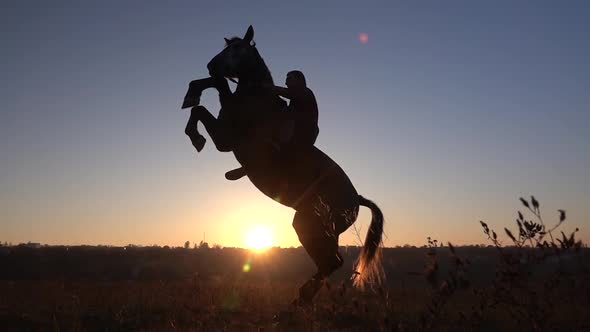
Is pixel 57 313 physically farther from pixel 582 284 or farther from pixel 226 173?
pixel 582 284

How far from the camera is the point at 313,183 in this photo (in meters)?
6.89

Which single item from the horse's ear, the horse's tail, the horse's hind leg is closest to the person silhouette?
the horse's ear

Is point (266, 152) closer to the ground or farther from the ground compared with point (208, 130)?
closer to the ground

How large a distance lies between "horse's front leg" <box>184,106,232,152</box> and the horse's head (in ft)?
1.54

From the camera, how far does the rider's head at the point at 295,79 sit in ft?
21.4

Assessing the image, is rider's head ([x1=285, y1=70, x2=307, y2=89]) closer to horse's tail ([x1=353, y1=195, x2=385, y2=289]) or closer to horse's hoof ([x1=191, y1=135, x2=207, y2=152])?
horse's hoof ([x1=191, y1=135, x2=207, y2=152])

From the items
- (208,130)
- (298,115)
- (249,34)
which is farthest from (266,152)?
(249,34)

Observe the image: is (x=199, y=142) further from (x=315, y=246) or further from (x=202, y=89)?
(x=315, y=246)

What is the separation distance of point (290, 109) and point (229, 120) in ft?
2.40

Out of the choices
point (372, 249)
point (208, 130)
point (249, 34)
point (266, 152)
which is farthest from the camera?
point (372, 249)

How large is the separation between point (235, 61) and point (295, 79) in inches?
28.9

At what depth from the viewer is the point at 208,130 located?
6.43 meters

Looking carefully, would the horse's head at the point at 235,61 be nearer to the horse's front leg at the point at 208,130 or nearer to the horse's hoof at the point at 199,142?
the horse's front leg at the point at 208,130

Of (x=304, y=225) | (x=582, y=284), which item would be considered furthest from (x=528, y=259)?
(x=304, y=225)
